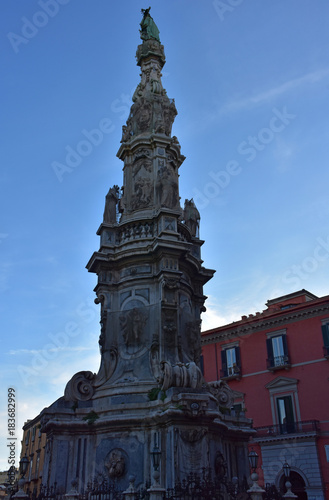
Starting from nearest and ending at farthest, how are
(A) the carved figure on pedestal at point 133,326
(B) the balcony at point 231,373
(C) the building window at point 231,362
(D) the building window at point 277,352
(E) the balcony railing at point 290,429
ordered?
(A) the carved figure on pedestal at point 133,326 < (E) the balcony railing at point 290,429 < (D) the building window at point 277,352 < (B) the balcony at point 231,373 < (C) the building window at point 231,362

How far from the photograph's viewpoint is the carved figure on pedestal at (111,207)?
1828 cm

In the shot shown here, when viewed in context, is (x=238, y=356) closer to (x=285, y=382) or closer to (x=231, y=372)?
(x=231, y=372)

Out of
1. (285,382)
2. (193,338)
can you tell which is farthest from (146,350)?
(285,382)

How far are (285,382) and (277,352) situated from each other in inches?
83.0

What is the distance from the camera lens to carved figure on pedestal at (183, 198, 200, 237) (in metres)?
19.7

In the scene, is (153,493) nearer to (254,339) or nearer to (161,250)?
(161,250)

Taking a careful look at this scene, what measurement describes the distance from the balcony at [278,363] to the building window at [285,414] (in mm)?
1808

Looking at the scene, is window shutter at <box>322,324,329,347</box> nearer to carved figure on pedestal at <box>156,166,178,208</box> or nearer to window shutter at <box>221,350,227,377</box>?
window shutter at <box>221,350,227,377</box>

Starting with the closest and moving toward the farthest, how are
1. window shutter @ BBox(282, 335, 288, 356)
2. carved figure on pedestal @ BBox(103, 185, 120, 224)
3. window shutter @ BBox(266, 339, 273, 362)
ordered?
carved figure on pedestal @ BBox(103, 185, 120, 224)
window shutter @ BBox(282, 335, 288, 356)
window shutter @ BBox(266, 339, 273, 362)

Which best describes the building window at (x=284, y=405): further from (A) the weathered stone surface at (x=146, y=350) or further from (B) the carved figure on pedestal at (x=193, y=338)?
(B) the carved figure on pedestal at (x=193, y=338)

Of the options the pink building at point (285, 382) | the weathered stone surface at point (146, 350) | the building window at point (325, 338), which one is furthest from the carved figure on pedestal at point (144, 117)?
the building window at point (325, 338)

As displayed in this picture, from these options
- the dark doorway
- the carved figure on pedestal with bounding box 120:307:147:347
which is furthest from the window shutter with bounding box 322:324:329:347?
the carved figure on pedestal with bounding box 120:307:147:347

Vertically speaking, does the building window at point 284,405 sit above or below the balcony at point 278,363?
below

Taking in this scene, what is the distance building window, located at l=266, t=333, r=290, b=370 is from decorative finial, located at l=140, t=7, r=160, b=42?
19724 millimetres
